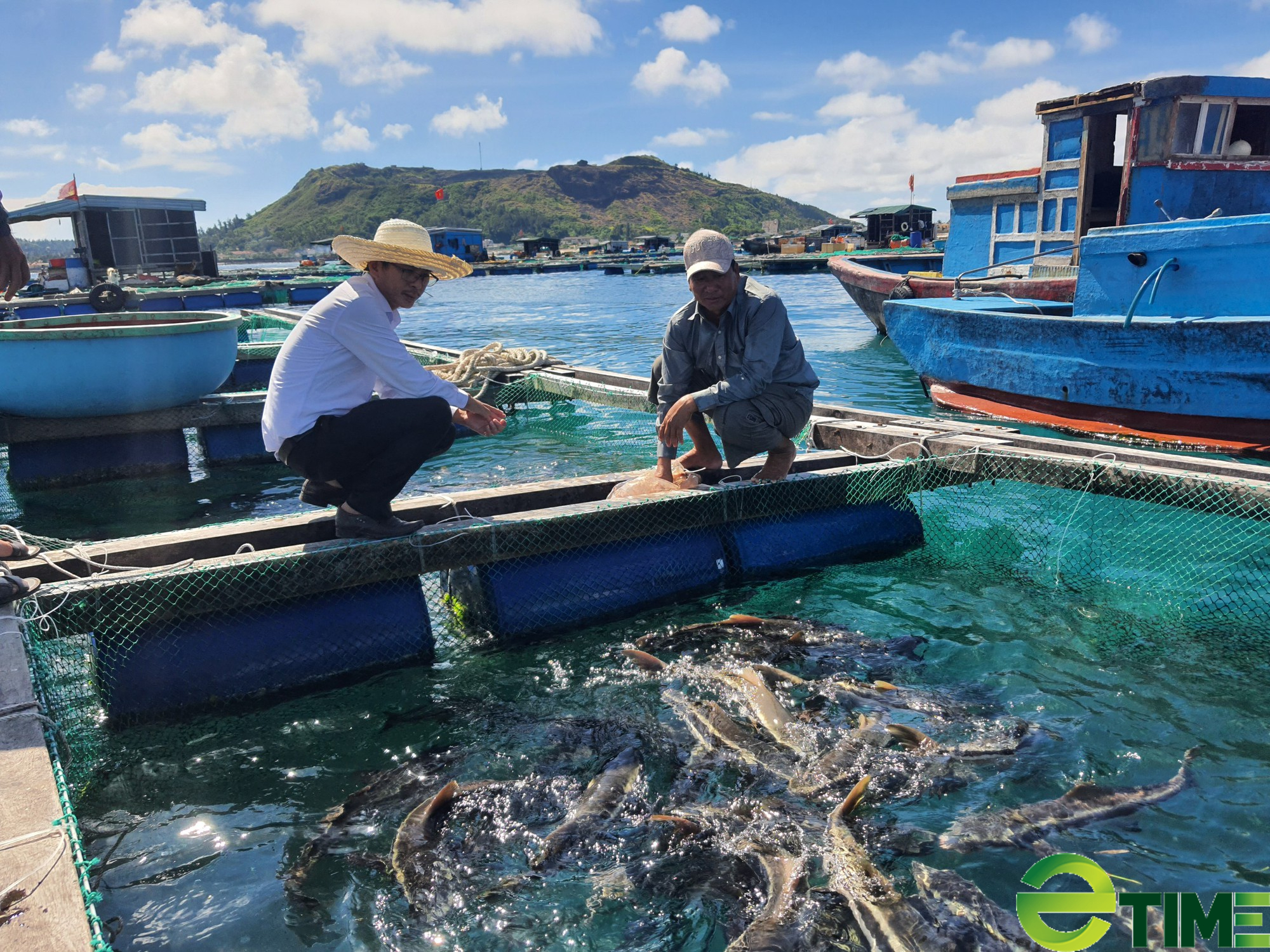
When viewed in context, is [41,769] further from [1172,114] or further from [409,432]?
[1172,114]

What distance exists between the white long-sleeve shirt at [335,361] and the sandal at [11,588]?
4.10 feet

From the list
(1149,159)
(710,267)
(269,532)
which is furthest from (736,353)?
(1149,159)

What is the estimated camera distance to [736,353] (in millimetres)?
5789

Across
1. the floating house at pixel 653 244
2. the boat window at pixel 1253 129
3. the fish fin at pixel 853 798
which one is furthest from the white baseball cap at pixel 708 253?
the floating house at pixel 653 244

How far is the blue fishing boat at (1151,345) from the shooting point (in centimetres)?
945

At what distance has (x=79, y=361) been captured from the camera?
329 inches

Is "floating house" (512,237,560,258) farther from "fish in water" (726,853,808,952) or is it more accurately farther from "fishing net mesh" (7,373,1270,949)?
"fish in water" (726,853,808,952)

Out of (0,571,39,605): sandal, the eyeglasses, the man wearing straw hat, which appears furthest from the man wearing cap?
(0,571,39,605): sandal

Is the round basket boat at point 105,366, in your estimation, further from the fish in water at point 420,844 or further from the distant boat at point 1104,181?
the distant boat at point 1104,181

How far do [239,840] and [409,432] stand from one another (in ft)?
7.06

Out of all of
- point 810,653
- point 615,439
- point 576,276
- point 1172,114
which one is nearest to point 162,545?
point 810,653

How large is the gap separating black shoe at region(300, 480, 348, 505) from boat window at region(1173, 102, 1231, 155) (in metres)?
13.0

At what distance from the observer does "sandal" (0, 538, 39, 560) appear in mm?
4488

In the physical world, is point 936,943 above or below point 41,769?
below
